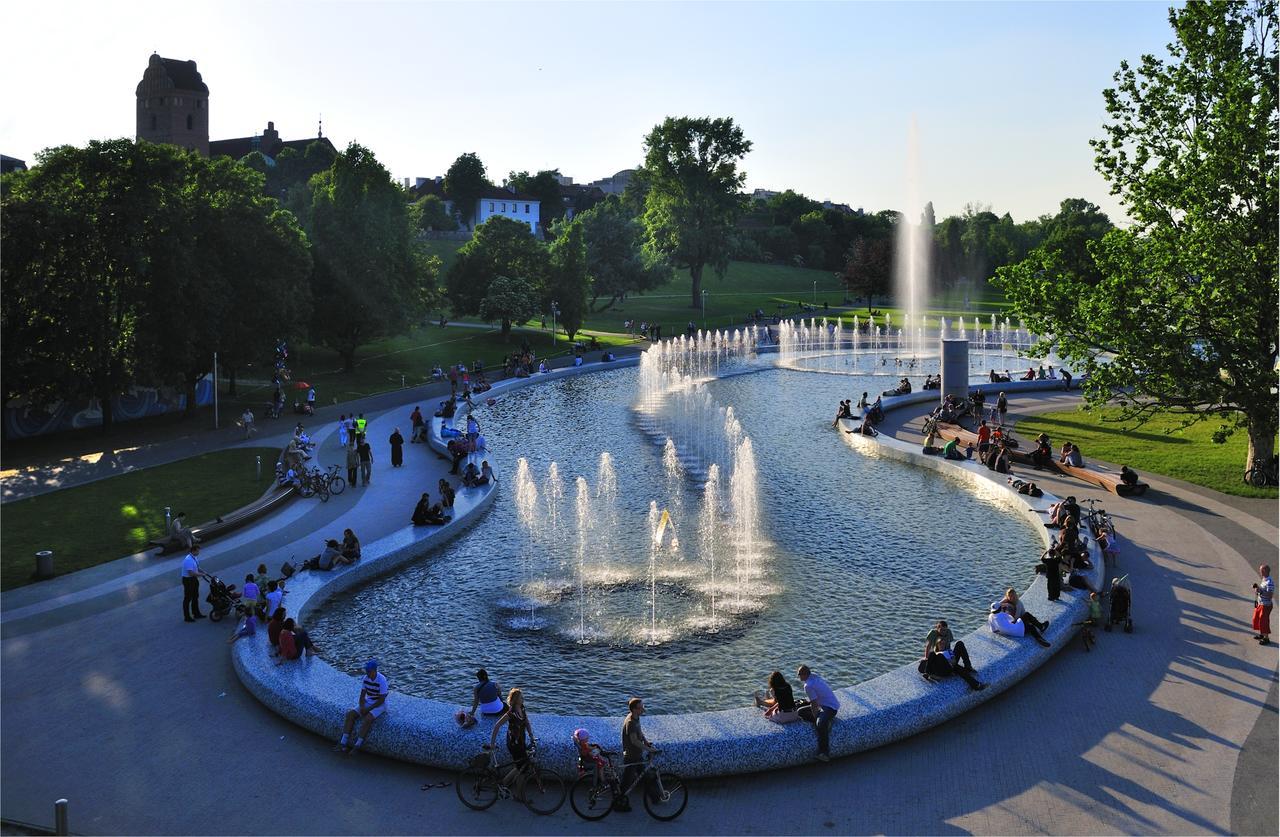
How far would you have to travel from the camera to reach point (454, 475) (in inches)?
1359

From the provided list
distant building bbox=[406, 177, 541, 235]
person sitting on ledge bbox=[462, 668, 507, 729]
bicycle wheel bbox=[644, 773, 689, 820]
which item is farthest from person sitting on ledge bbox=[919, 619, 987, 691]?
distant building bbox=[406, 177, 541, 235]

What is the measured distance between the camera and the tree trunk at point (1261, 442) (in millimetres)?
28962

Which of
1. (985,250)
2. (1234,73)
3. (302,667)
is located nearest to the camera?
(302,667)

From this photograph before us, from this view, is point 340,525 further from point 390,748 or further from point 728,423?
point 728,423

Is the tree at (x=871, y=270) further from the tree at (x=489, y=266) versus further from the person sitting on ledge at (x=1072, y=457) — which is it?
the person sitting on ledge at (x=1072, y=457)

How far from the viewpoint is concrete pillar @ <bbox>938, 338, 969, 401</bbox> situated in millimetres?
45219

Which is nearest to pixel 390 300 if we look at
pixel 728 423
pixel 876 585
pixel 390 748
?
pixel 728 423

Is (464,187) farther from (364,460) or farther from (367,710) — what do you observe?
(367,710)

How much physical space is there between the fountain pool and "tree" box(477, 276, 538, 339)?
3954 centimetres

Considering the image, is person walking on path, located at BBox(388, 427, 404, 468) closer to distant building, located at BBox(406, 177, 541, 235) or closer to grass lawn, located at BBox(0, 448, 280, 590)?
grass lawn, located at BBox(0, 448, 280, 590)

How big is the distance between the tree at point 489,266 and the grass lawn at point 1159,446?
44.8 meters

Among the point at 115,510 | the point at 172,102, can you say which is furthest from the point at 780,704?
the point at 172,102

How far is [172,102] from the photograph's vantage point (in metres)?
134

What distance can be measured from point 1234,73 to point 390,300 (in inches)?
1886
